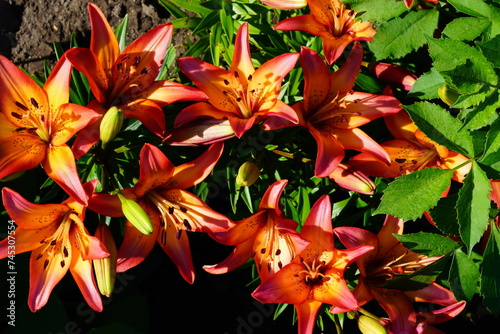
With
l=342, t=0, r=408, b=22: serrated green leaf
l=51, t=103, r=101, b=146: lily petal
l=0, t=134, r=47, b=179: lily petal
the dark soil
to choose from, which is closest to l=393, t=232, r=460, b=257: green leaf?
l=342, t=0, r=408, b=22: serrated green leaf

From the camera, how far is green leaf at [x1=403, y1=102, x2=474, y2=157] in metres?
1.41

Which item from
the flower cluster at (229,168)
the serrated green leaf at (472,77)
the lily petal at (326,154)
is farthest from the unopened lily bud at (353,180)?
the serrated green leaf at (472,77)

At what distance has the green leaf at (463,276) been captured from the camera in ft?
4.75

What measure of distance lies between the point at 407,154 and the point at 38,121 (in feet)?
3.88

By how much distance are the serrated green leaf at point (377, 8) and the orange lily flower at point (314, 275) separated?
0.60m

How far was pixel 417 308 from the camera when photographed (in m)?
2.53

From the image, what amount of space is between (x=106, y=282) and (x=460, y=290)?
984 millimetres

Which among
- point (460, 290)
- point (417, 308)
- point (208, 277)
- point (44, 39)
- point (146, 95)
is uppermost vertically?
point (146, 95)

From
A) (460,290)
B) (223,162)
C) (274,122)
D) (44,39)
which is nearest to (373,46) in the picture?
(274,122)

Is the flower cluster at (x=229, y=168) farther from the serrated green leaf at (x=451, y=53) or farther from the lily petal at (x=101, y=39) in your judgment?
the serrated green leaf at (x=451, y=53)

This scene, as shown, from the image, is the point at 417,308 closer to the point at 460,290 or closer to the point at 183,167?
the point at 460,290

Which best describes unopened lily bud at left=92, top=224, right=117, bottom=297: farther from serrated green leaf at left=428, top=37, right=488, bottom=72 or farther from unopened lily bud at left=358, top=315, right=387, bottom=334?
serrated green leaf at left=428, top=37, right=488, bottom=72

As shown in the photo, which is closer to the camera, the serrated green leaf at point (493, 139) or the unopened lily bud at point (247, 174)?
the serrated green leaf at point (493, 139)

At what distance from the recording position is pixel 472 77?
125 centimetres
